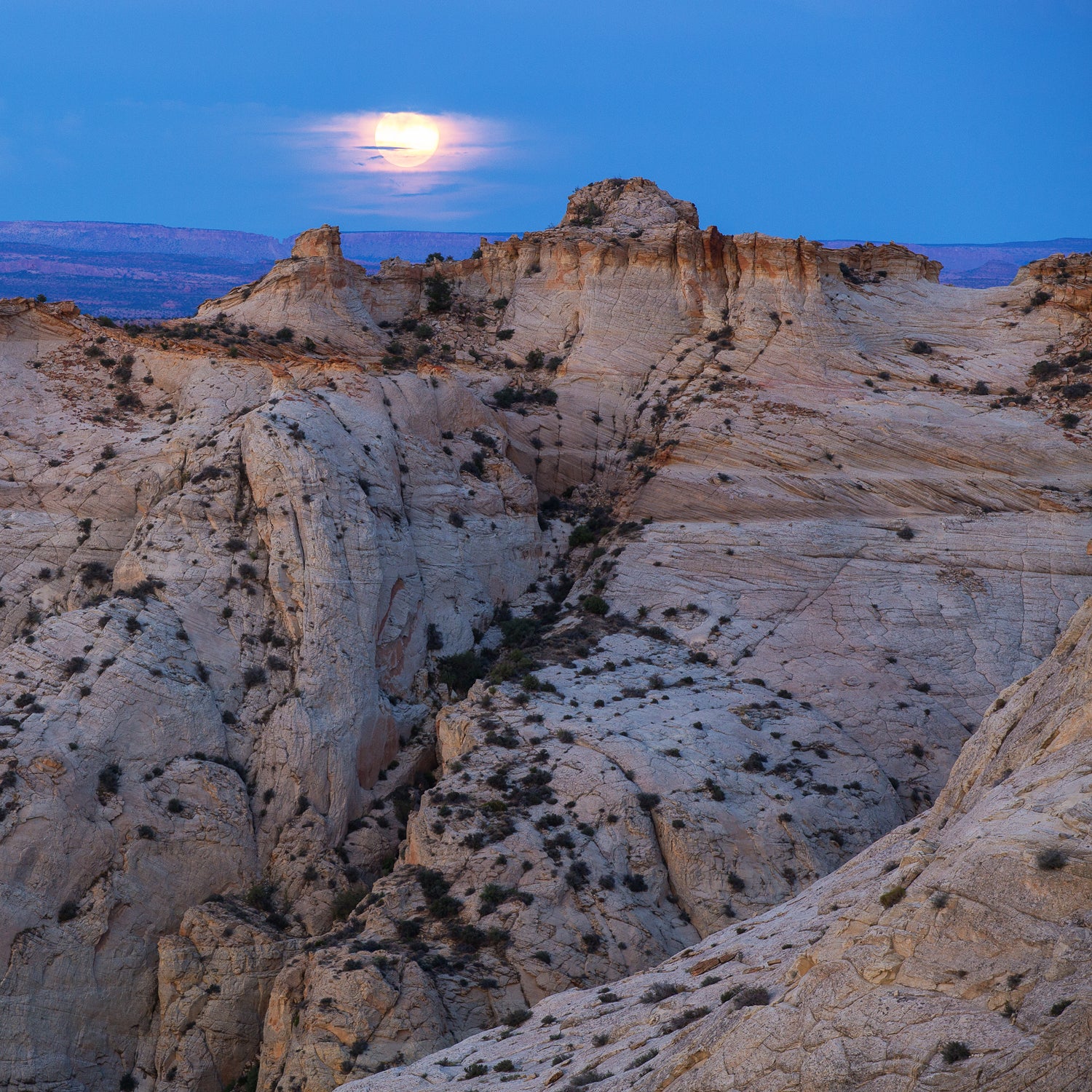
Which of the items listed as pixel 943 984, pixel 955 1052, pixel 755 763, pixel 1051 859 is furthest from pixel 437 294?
pixel 955 1052

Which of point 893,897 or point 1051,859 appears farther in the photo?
point 893,897

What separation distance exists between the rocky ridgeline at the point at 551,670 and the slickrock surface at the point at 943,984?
6 centimetres

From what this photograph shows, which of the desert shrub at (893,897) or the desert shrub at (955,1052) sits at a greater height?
the desert shrub at (893,897)

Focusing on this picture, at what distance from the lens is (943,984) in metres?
12.6

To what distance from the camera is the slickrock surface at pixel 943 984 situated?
11.7 meters

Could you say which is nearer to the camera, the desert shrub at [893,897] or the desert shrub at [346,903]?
the desert shrub at [893,897]

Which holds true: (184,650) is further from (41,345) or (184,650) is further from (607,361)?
(607,361)

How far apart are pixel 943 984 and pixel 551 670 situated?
893 inches

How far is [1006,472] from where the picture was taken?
4056 cm

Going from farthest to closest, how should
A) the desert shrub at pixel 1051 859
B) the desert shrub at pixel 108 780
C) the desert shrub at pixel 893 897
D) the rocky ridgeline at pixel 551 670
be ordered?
the desert shrub at pixel 108 780, the rocky ridgeline at pixel 551 670, the desert shrub at pixel 893 897, the desert shrub at pixel 1051 859

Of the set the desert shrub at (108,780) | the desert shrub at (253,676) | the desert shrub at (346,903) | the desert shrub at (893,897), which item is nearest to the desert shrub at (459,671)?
the desert shrub at (253,676)

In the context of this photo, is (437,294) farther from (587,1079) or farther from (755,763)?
(587,1079)

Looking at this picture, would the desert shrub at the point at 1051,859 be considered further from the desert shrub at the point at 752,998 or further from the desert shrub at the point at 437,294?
the desert shrub at the point at 437,294

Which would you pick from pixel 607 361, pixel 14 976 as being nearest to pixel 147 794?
pixel 14 976
